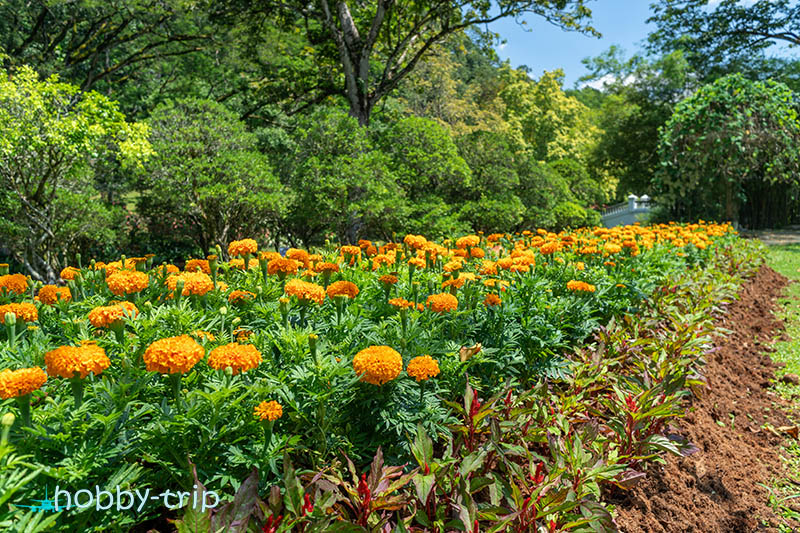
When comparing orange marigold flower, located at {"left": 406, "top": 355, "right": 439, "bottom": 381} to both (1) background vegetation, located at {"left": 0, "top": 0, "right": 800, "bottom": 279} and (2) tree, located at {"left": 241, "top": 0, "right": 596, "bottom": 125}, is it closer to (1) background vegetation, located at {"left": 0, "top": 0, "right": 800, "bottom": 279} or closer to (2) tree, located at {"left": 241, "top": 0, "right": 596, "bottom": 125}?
(1) background vegetation, located at {"left": 0, "top": 0, "right": 800, "bottom": 279}

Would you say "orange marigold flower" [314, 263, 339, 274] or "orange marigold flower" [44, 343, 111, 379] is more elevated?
"orange marigold flower" [314, 263, 339, 274]

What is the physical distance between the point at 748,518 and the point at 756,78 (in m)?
23.4

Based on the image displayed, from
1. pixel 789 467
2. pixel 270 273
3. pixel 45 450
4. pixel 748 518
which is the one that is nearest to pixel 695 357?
pixel 789 467

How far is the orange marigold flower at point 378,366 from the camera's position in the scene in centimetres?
153

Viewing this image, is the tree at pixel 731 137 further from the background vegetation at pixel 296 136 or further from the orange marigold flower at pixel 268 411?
the orange marigold flower at pixel 268 411

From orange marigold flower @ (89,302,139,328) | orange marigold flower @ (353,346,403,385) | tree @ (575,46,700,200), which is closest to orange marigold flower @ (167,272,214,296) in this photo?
orange marigold flower @ (89,302,139,328)

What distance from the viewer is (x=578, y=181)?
16953 millimetres

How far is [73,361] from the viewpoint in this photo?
51.4 inches

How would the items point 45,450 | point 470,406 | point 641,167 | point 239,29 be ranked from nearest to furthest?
1. point 45,450
2. point 470,406
3. point 239,29
4. point 641,167

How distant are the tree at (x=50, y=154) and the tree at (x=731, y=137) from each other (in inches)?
556

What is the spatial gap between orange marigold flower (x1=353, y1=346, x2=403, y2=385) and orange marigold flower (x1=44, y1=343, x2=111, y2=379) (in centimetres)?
78

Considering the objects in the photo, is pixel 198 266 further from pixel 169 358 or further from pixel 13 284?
pixel 169 358

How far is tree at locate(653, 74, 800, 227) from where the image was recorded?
41.6ft

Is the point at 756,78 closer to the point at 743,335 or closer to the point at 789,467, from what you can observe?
the point at 743,335
